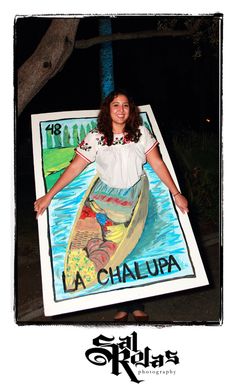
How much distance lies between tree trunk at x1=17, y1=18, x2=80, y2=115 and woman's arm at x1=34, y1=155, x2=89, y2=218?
52 cm

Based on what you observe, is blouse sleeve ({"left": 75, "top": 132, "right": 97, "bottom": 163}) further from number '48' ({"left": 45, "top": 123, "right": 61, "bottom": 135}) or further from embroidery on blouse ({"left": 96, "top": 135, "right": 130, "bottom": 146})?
number '48' ({"left": 45, "top": 123, "right": 61, "bottom": 135})

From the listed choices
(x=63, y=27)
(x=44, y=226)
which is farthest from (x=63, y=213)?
(x=63, y=27)

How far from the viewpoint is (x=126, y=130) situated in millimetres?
3043

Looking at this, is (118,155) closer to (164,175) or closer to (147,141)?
(147,141)

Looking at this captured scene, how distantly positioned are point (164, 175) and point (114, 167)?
35 centimetres

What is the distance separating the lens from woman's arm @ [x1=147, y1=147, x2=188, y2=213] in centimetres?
311

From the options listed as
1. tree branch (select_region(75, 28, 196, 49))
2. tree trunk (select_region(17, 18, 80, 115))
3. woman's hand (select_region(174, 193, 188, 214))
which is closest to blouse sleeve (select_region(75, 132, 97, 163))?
tree trunk (select_region(17, 18, 80, 115))

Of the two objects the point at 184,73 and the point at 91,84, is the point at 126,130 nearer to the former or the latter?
the point at 91,84

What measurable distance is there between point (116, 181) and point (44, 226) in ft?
1.82

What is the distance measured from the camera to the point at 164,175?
10.3ft

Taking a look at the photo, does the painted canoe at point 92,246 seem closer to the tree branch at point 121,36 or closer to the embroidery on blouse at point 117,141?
the embroidery on blouse at point 117,141

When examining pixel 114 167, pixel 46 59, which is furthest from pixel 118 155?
pixel 46 59

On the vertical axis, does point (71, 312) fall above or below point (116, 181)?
below

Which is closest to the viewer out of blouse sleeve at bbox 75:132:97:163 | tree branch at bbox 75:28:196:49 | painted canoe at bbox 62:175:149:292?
painted canoe at bbox 62:175:149:292
